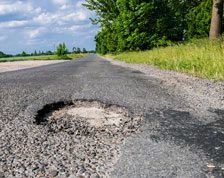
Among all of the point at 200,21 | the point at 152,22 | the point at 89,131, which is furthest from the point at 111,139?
the point at 200,21

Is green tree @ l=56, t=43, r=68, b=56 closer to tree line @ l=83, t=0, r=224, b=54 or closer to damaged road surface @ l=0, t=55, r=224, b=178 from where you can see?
tree line @ l=83, t=0, r=224, b=54

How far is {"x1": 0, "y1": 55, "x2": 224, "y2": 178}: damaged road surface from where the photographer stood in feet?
4.09

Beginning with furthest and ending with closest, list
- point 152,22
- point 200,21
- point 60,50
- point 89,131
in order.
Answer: point 60,50, point 200,21, point 152,22, point 89,131

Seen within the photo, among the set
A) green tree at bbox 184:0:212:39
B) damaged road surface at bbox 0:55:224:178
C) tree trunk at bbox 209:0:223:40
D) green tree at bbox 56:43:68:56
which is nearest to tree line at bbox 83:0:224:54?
green tree at bbox 184:0:212:39

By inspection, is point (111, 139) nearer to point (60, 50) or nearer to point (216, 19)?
point (216, 19)

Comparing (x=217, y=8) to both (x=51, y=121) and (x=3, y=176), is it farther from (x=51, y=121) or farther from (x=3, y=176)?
(x=3, y=176)

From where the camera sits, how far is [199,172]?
3.94ft

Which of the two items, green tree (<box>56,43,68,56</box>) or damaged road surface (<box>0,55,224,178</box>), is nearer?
damaged road surface (<box>0,55,224,178</box>)

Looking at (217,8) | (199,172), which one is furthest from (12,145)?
(217,8)

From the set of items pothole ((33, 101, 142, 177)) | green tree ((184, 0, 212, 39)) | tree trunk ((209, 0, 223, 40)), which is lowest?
pothole ((33, 101, 142, 177))

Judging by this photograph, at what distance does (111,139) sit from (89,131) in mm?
294

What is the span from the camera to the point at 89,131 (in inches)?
74.2

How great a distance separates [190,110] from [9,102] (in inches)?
109

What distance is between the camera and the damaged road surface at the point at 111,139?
1.25m
